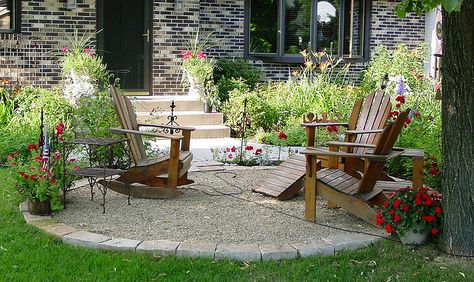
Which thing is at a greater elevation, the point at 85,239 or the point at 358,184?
the point at 358,184

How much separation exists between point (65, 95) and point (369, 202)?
590cm

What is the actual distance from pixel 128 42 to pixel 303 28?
393cm

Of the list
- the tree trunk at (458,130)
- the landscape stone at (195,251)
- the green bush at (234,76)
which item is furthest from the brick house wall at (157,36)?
the tree trunk at (458,130)

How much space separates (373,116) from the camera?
6793 mm

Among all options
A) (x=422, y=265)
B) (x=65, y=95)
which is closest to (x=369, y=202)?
(x=422, y=265)

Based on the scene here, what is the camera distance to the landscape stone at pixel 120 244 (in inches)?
191

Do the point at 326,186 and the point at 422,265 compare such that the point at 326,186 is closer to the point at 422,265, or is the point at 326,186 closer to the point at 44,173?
the point at 422,265

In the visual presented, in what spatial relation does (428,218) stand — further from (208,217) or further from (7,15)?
(7,15)

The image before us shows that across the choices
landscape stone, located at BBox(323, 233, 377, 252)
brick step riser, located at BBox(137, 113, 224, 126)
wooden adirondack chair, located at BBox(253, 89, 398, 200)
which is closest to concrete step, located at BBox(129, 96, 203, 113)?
brick step riser, located at BBox(137, 113, 224, 126)

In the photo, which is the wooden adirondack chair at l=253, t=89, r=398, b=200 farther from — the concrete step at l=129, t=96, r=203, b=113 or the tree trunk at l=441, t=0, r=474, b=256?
the concrete step at l=129, t=96, r=203, b=113

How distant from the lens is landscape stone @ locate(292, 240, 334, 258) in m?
4.82

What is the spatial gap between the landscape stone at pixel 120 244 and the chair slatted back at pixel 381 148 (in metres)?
1.81

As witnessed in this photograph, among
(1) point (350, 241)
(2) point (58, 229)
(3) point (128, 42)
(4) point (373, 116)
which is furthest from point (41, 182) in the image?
(3) point (128, 42)

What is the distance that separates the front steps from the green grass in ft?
20.5
